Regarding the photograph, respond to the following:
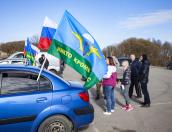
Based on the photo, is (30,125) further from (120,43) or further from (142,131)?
(120,43)

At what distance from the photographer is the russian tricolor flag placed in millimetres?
7980

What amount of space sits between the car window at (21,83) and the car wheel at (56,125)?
628 mm

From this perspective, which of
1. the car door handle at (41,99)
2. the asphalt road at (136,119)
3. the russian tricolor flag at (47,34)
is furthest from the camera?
the russian tricolor flag at (47,34)

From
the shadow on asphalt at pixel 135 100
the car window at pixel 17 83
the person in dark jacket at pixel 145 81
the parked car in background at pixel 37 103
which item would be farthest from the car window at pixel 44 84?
the shadow on asphalt at pixel 135 100

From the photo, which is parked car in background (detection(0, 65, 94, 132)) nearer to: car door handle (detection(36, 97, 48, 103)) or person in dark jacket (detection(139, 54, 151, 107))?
car door handle (detection(36, 97, 48, 103))

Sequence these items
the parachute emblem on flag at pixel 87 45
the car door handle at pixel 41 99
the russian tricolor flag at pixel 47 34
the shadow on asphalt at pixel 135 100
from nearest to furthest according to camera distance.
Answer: the car door handle at pixel 41 99
the parachute emblem on flag at pixel 87 45
the russian tricolor flag at pixel 47 34
the shadow on asphalt at pixel 135 100

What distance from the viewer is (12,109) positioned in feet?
16.2

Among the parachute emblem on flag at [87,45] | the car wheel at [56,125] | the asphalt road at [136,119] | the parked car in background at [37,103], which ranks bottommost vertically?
the asphalt road at [136,119]

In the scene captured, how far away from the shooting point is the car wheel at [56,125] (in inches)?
207

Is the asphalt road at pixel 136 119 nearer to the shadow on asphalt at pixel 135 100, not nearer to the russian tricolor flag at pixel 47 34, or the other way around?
the shadow on asphalt at pixel 135 100

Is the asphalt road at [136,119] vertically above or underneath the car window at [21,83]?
underneath

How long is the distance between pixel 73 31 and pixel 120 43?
76.3 m

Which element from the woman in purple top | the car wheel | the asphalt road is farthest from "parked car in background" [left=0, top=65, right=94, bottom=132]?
the woman in purple top

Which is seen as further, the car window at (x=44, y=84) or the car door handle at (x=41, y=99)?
the car window at (x=44, y=84)
